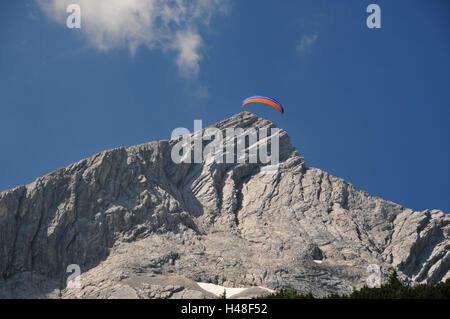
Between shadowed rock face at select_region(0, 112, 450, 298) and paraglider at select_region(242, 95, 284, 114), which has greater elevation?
paraglider at select_region(242, 95, 284, 114)

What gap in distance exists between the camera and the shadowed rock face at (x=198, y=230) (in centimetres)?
10319

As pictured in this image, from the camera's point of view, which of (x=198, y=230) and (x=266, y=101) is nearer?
(x=266, y=101)

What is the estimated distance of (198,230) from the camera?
400 feet

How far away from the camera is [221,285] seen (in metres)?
107

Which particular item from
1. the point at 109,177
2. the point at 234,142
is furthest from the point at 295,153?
the point at 109,177

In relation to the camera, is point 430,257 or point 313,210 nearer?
point 430,257

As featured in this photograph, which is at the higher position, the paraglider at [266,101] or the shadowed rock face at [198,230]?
the paraglider at [266,101]

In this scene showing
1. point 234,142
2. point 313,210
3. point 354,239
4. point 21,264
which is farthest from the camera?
point 234,142

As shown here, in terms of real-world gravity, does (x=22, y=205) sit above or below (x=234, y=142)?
below

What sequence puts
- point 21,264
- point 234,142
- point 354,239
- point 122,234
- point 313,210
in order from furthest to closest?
point 234,142 < point 313,210 < point 354,239 < point 122,234 < point 21,264

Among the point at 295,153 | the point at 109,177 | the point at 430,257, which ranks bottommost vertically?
the point at 430,257

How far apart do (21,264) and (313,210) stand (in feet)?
200

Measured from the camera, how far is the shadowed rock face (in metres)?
103

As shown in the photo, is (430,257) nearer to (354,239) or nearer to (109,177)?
(354,239)
